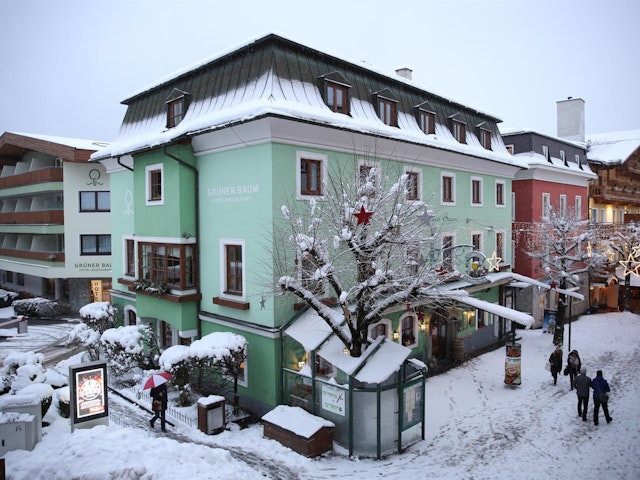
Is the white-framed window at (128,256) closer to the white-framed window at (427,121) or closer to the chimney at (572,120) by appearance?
the white-framed window at (427,121)

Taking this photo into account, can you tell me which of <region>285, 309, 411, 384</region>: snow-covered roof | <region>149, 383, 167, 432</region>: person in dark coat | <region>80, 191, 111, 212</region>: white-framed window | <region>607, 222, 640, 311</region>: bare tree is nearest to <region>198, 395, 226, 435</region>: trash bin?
<region>149, 383, 167, 432</region>: person in dark coat

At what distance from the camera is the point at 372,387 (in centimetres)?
1233

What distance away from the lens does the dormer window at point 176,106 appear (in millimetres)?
17047

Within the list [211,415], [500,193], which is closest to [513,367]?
[211,415]

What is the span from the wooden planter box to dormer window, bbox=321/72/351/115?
960 centimetres

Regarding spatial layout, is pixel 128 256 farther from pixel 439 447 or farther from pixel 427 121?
pixel 439 447

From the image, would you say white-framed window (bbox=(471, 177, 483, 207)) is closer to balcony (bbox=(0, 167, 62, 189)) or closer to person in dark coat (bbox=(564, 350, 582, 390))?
person in dark coat (bbox=(564, 350, 582, 390))

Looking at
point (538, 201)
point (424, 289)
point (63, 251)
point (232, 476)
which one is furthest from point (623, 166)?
point (63, 251)

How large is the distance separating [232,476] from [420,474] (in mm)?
4479

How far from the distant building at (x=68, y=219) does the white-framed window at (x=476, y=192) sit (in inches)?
906

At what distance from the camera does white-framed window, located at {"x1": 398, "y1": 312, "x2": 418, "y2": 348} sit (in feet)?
61.5


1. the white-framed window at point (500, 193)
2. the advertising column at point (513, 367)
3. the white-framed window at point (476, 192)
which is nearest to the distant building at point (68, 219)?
the white-framed window at point (476, 192)

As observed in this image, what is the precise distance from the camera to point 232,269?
51.6 feet

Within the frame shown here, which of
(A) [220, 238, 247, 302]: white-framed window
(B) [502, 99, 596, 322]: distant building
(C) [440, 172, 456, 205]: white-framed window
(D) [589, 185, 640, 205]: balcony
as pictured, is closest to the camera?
(A) [220, 238, 247, 302]: white-framed window
